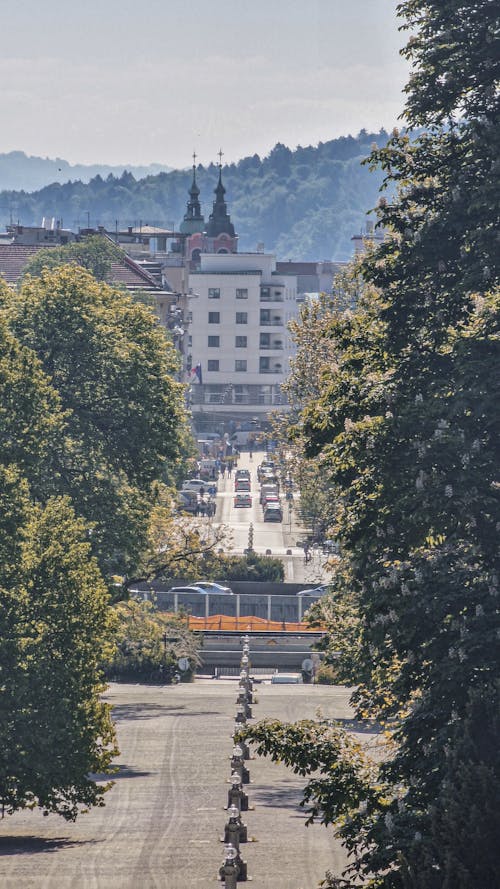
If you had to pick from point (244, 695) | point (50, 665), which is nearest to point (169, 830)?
point (50, 665)

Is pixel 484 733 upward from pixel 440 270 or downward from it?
downward

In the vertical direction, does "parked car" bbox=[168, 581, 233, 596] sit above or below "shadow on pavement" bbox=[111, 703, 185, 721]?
above

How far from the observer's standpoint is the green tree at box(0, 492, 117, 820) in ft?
96.1

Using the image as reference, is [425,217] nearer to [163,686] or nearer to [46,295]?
[46,295]

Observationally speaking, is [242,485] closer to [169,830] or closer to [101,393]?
[101,393]

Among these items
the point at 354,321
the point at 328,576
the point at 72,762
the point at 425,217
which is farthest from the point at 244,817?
the point at 328,576

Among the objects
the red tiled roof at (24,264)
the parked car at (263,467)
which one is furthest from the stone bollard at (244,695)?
the parked car at (263,467)

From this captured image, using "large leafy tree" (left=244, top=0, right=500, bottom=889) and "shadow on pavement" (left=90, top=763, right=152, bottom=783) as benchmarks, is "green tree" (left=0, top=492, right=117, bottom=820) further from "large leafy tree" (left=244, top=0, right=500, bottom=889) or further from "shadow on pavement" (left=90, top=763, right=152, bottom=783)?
"large leafy tree" (left=244, top=0, right=500, bottom=889)

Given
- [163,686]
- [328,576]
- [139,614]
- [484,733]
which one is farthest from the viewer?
[328,576]

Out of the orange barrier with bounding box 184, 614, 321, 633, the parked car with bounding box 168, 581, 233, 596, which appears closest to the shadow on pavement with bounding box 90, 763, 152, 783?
the orange barrier with bounding box 184, 614, 321, 633

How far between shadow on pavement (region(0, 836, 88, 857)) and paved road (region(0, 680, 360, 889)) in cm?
2

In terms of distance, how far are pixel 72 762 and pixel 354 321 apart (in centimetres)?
985

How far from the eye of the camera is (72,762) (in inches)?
1158

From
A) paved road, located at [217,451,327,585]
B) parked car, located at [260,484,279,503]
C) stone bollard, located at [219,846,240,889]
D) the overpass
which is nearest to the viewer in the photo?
stone bollard, located at [219,846,240,889]
